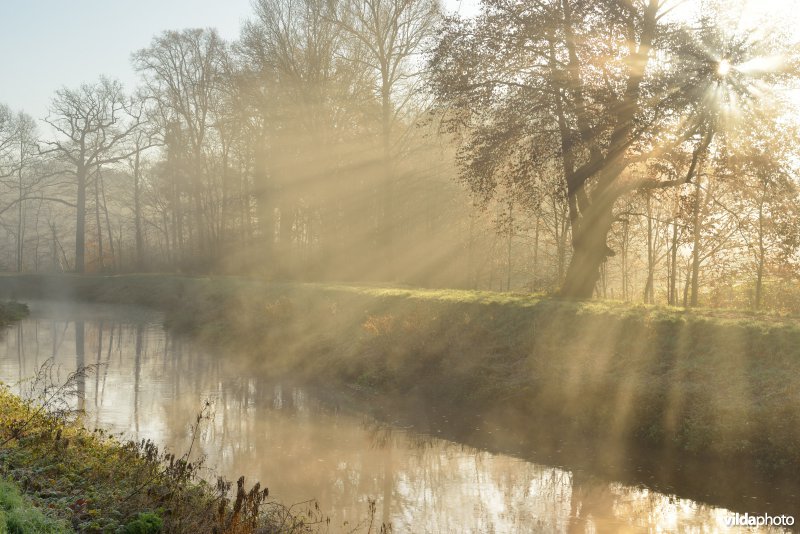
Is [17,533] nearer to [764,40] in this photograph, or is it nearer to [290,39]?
[764,40]

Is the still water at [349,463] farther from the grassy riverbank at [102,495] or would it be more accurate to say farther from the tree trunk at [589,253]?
the tree trunk at [589,253]

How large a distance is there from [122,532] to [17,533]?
1.15 metres

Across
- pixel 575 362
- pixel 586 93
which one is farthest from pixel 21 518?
pixel 586 93

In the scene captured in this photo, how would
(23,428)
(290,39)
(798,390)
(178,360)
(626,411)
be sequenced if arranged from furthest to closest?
(290,39) → (178,360) → (626,411) → (798,390) → (23,428)

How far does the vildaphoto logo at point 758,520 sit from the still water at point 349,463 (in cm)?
20

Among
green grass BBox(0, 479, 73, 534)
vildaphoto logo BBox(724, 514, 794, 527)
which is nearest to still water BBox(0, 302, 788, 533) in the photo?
vildaphoto logo BBox(724, 514, 794, 527)

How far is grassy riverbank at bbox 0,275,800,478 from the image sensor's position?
12.2 m

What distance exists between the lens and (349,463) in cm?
1222

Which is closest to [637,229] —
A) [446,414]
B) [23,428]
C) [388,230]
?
[388,230]

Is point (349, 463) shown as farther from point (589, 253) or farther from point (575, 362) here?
point (589, 253)

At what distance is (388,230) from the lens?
34469 mm

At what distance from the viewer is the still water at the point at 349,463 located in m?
9.74

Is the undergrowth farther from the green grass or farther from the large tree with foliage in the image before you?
the large tree with foliage

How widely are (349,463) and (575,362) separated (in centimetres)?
593
